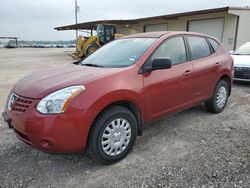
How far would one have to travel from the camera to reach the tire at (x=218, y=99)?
457cm

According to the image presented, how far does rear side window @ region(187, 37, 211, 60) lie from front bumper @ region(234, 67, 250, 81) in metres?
3.29

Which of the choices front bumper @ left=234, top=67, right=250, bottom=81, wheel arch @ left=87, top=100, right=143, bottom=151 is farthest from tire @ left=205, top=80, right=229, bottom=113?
front bumper @ left=234, top=67, right=250, bottom=81

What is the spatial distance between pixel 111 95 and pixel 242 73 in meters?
5.82

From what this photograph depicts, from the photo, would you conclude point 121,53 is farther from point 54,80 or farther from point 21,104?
point 21,104

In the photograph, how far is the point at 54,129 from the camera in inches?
95.9

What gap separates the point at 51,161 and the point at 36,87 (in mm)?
1029

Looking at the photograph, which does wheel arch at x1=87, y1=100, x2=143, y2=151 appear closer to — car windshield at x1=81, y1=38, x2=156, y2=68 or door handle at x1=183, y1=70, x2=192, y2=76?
car windshield at x1=81, y1=38, x2=156, y2=68

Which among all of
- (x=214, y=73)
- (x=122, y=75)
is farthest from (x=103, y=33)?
(x=122, y=75)

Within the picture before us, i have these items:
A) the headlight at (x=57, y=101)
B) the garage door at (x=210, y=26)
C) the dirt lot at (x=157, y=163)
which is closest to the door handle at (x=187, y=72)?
the dirt lot at (x=157, y=163)

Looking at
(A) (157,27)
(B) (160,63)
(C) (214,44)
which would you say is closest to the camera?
(B) (160,63)

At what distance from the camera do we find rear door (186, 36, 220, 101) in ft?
13.1

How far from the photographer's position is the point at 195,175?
8.85ft

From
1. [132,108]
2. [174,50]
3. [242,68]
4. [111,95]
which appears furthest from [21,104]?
[242,68]

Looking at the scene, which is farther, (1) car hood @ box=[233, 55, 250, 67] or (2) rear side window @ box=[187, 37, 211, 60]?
(1) car hood @ box=[233, 55, 250, 67]
